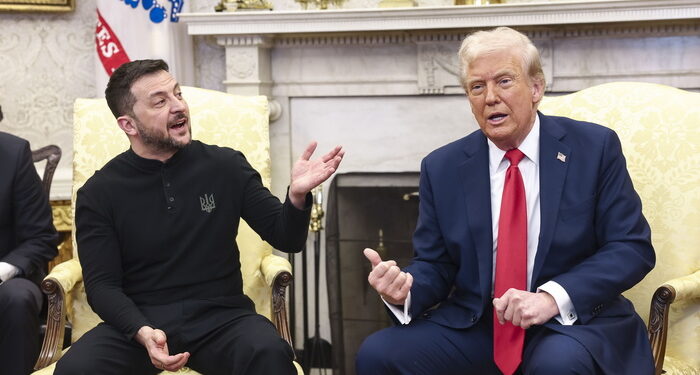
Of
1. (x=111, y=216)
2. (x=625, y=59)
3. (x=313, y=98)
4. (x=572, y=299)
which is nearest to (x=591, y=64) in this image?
(x=625, y=59)

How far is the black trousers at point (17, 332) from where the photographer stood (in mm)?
2670

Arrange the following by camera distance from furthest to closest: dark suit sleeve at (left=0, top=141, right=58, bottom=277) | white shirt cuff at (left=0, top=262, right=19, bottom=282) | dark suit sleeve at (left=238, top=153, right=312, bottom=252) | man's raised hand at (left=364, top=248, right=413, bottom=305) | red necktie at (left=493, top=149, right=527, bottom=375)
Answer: dark suit sleeve at (left=0, top=141, right=58, bottom=277) < white shirt cuff at (left=0, top=262, right=19, bottom=282) < dark suit sleeve at (left=238, top=153, right=312, bottom=252) < red necktie at (left=493, top=149, right=527, bottom=375) < man's raised hand at (left=364, top=248, right=413, bottom=305)

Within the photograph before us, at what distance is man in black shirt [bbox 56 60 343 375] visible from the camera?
2463 mm

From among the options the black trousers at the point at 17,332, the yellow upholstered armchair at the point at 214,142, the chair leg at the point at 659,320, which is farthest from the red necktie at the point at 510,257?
the black trousers at the point at 17,332

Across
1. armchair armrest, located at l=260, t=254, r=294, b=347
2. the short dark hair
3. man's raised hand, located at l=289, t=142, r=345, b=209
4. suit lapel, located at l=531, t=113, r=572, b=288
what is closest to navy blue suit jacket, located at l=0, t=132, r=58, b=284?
the short dark hair

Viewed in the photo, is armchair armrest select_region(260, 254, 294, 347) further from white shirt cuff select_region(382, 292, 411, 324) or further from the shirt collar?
the shirt collar

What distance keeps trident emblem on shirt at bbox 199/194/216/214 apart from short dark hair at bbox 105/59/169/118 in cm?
33

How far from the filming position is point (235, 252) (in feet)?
8.93

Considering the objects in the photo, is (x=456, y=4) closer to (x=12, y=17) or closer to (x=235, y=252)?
(x=235, y=252)

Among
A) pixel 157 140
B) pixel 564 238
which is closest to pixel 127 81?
Answer: pixel 157 140

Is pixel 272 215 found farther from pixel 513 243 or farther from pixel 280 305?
pixel 513 243

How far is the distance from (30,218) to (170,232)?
656 millimetres

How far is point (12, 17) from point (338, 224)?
1.77m

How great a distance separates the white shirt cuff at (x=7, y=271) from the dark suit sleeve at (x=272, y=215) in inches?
30.6
